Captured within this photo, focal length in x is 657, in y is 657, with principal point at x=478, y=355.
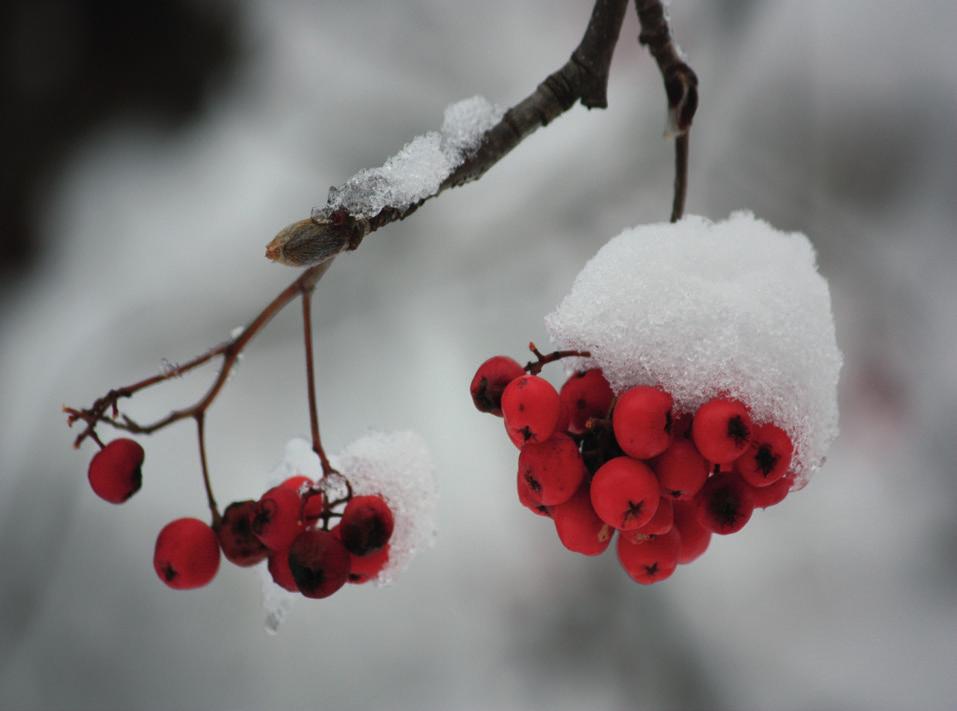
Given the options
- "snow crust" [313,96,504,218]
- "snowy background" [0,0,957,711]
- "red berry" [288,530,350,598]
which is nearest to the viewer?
"snow crust" [313,96,504,218]

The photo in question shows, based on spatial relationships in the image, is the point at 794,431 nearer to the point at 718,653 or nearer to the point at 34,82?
the point at 718,653

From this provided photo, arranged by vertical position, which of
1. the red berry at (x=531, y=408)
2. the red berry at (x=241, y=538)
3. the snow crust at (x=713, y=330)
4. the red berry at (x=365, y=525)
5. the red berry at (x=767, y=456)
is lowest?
the red berry at (x=241, y=538)

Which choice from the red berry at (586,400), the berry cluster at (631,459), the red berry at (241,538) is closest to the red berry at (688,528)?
the berry cluster at (631,459)

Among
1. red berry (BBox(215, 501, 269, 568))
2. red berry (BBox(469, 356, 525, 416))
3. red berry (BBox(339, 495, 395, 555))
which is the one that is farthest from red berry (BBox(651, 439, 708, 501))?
red berry (BBox(215, 501, 269, 568))

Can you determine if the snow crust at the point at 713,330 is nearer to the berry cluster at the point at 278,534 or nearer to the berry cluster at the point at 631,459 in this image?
the berry cluster at the point at 631,459

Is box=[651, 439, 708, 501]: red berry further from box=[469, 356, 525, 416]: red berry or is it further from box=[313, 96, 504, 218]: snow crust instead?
box=[313, 96, 504, 218]: snow crust

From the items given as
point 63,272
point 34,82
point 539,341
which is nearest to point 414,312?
point 539,341
